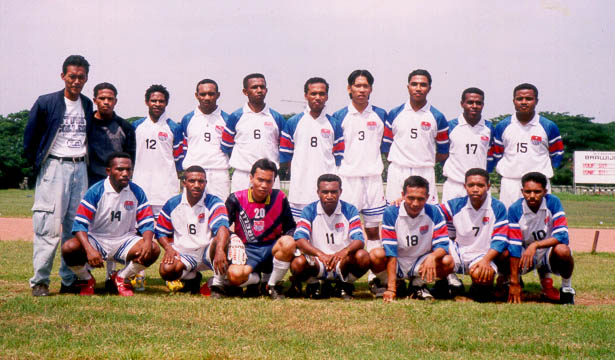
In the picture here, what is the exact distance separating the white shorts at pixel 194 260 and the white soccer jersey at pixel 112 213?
1.52 feet

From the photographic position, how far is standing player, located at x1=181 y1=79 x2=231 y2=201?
310 inches

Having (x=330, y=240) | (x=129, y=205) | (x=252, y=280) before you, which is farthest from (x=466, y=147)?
(x=129, y=205)

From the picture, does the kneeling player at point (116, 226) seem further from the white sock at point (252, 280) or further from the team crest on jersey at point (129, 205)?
the white sock at point (252, 280)

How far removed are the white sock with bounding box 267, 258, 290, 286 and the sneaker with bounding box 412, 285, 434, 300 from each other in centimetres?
139

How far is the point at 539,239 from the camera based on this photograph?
6.63m

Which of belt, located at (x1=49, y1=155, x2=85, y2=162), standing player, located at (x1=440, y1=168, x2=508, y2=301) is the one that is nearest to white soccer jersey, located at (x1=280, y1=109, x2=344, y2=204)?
standing player, located at (x1=440, y1=168, x2=508, y2=301)

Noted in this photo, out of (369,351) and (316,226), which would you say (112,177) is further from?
(369,351)

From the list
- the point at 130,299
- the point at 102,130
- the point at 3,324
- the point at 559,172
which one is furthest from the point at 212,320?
the point at 559,172

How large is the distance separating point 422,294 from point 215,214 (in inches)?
91.7

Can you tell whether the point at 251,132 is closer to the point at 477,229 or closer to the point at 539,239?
the point at 477,229

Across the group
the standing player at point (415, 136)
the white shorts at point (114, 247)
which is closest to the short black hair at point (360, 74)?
the standing player at point (415, 136)

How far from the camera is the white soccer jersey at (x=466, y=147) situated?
7426mm

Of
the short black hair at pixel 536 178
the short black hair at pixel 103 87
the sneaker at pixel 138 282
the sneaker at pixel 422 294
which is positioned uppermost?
the short black hair at pixel 103 87

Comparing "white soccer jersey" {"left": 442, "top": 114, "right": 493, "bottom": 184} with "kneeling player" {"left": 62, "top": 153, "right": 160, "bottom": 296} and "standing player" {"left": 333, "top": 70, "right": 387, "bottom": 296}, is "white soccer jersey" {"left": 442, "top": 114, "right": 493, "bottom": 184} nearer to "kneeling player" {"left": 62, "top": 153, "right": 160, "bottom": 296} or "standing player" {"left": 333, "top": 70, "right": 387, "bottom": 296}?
"standing player" {"left": 333, "top": 70, "right": 387, "bottom": 296}
